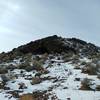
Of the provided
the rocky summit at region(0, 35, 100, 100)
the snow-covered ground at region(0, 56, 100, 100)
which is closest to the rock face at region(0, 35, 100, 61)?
the rocky summit at region(0, 35, 100, 100)

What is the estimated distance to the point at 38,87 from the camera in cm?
2464

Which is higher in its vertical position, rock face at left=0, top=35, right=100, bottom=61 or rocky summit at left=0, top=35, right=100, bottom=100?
rock face at left=0, top=35, right=100, bottom=61

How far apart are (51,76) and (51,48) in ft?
46.0

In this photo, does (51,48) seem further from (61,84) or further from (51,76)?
(61,84)

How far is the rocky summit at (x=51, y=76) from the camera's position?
73.6 feet

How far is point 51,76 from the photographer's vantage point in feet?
89.7

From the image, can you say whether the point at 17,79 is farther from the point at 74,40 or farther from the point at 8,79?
the point at 74,40

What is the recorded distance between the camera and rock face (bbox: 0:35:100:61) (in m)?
40.5

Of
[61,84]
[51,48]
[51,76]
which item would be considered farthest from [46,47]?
[61,84]

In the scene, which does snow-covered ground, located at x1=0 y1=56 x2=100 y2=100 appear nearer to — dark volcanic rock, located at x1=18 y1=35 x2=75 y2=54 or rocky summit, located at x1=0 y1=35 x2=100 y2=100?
rocky summit, located at x1=0 y1=35 x2=100 y2=100

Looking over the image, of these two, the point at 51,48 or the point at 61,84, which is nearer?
the point at 61,84

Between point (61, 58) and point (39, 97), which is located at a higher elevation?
point (61, 58)

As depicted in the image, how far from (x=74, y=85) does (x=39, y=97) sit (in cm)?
308

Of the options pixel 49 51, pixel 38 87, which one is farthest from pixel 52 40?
pixel 38 87
